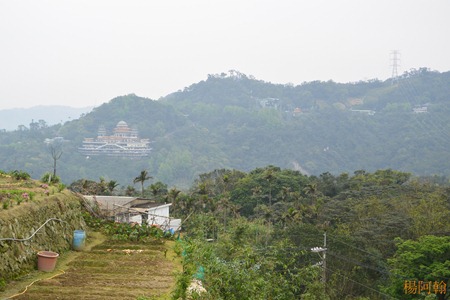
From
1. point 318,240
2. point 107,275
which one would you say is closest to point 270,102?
point 318,240

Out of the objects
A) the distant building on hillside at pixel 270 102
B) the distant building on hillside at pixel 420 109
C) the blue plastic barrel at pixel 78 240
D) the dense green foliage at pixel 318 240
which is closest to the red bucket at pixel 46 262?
the blue plastic barrel at pixel 78 240

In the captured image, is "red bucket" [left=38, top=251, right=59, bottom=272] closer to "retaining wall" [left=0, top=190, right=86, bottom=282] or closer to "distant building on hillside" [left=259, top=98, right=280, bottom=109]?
"retaining wall" [left=0, top=190, right=86, bottom=282]

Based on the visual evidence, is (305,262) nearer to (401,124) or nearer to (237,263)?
Answer: (237,263)

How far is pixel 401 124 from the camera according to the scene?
453ft

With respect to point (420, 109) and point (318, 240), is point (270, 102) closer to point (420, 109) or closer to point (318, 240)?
point (420, 109)

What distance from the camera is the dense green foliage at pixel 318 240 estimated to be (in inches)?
400

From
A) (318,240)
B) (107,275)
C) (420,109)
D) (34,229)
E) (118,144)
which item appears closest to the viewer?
(107,275)

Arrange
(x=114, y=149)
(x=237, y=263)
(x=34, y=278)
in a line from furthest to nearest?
(x=114, y=149), (x=34, y=278), (x=237, y=263)

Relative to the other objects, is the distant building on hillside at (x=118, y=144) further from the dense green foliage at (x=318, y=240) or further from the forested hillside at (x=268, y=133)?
the dense green foliage at (x=318, y=240)

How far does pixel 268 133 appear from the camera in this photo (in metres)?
136

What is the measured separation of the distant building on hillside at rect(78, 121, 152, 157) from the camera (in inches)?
4557

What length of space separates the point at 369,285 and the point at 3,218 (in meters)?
21.2

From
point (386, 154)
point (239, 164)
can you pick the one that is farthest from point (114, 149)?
point (386, 154)

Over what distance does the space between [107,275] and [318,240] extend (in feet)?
60.6
